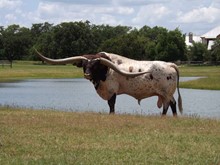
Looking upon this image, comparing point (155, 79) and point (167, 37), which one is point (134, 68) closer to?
point (155, 79)

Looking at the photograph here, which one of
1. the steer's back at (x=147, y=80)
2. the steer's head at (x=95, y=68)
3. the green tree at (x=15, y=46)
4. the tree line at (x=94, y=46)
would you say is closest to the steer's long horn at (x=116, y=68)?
the steer's head at (x=95, y=68)

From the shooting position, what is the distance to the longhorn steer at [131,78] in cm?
1914

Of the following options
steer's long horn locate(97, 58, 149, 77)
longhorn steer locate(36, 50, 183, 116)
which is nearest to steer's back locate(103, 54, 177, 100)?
longhorn steer locate(36, 50, 183, 116)

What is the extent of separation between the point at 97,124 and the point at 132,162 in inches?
183

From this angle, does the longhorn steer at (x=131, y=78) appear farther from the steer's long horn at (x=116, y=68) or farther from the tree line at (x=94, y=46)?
the tree line at (x=94, y=46)

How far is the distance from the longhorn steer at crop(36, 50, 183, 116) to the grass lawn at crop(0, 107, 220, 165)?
3.16 m

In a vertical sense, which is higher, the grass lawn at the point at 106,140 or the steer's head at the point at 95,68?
the steer's head at the point at 95,68

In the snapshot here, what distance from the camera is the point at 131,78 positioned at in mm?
19312

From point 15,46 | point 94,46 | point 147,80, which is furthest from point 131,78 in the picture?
point 15,46

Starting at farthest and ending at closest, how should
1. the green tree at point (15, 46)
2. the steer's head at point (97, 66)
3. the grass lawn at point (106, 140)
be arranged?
the green tree at point (15, 46) → the steer's head at point (97, 66) → the grass lawn at point (106, 140)

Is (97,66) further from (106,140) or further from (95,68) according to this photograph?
(106,140)

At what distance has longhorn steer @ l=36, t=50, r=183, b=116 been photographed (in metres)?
19.1

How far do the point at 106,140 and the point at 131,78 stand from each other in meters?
7.38

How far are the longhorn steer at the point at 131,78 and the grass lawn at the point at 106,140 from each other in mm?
3159
